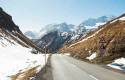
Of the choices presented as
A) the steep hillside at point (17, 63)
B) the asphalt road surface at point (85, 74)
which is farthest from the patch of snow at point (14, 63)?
the asphalt road surface at point (85, 74)

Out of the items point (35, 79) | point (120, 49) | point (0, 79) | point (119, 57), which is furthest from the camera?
point (120, 49)

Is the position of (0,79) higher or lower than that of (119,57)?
lower

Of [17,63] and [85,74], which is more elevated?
[17,63]

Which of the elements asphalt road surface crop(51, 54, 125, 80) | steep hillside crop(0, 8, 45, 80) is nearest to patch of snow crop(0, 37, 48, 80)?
steep hillside crop(0, 8, 45, 80)

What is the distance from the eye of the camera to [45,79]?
72.8ft

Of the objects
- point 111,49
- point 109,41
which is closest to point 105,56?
point 111,49

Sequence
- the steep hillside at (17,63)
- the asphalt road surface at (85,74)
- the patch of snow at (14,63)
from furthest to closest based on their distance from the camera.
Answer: the patch of snow at (14,63), the steep hillside at (17,63), the asphalt road surface at (85,74)

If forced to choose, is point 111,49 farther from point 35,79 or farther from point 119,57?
point 35,79

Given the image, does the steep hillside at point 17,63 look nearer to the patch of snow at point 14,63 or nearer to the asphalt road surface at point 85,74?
the patch of snow at point 14,63

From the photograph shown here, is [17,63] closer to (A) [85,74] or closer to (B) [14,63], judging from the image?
(B) [14,63]

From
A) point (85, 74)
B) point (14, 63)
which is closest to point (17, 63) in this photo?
point (14, 63)

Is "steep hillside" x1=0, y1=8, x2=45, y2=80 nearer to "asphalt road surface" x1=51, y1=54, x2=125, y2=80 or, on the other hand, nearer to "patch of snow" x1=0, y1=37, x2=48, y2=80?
"patch of snow" x1=0, y1=37, x2=48, y2=80

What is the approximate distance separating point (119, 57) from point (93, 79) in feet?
86.5

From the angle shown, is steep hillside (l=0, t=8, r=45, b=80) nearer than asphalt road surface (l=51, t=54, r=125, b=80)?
No
